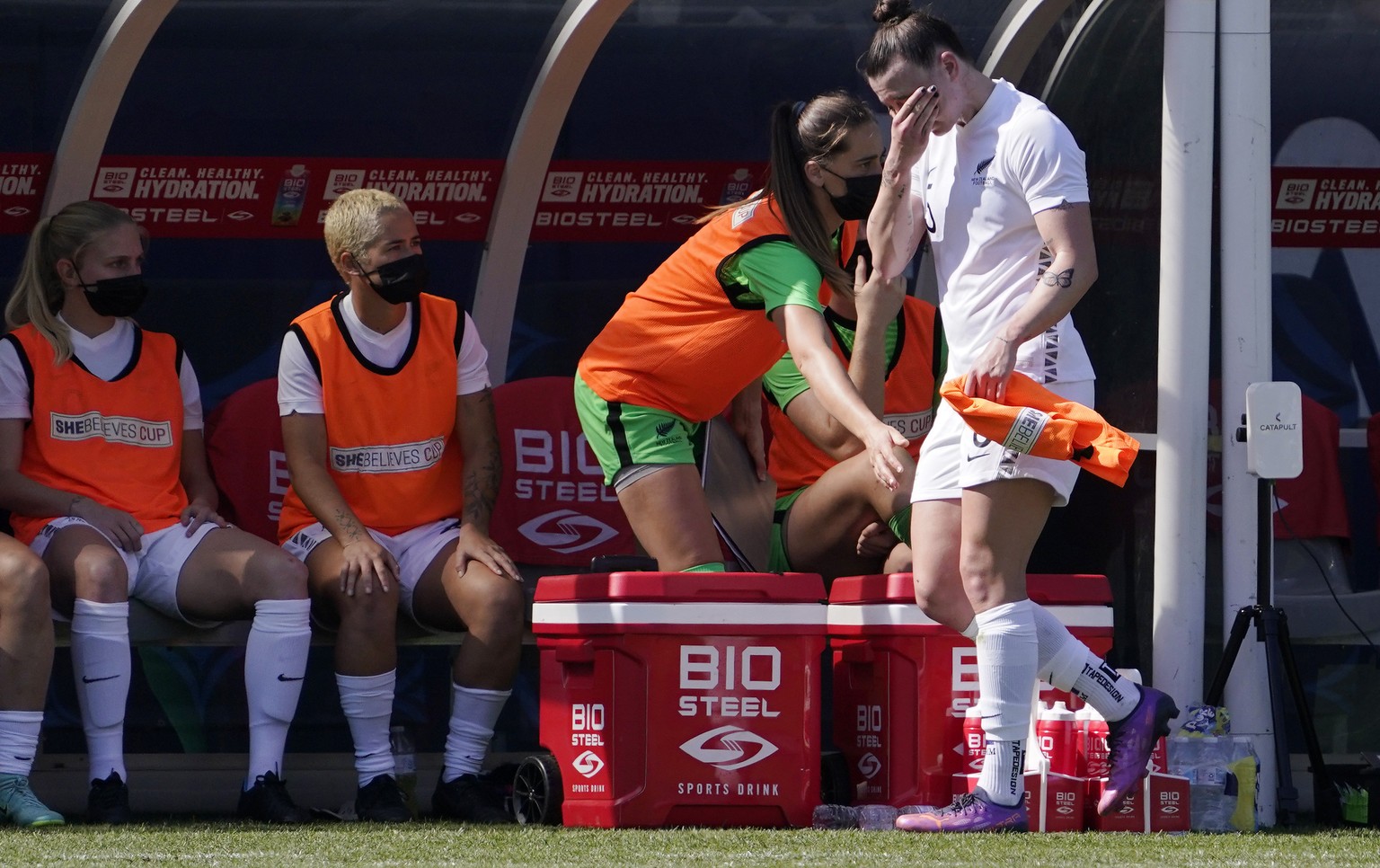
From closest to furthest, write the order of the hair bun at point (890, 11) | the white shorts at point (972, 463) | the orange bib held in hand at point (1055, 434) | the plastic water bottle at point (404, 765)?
the orange bib held in hand at point (1055, 434) < the white shorts at point (972, 463) < the hair bun at point (890, 11) < the plastic water bottle at point (404, 765)

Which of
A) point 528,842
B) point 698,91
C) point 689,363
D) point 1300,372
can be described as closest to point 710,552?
point 689,363

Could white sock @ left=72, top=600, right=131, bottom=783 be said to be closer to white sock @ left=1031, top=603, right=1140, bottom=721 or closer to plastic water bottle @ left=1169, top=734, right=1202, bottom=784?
white sock @ left=1031, top=603, right=1140, bottom=721

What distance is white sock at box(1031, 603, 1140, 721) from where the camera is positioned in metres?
4.04

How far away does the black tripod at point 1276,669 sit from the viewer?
438cm

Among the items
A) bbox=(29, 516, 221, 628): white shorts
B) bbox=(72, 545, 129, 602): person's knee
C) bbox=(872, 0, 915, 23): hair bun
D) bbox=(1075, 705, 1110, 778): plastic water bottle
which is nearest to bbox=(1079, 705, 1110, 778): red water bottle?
bbox=(1075, 705, 1110, 778): plastic water bottle


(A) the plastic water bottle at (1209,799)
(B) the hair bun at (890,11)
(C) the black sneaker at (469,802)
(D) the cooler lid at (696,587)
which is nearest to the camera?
(B) the hair bun at (890,11)

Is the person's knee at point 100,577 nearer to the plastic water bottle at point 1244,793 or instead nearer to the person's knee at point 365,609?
the person's knee at point 365,609

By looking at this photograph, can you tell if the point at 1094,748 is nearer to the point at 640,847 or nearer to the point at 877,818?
the point at 877,818

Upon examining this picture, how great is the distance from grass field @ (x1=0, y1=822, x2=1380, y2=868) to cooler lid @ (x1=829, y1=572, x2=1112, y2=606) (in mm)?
553

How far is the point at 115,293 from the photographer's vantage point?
4.87 m

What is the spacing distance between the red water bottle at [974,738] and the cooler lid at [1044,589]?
0.29 metres

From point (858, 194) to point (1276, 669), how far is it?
1.41 m

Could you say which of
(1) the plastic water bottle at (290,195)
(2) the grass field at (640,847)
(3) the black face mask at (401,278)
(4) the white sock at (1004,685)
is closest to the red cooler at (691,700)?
(2) the grass field at (640,847)

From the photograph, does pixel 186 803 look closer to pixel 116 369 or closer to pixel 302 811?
pixel 302 811
